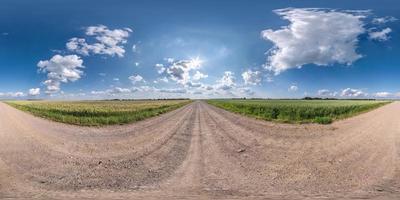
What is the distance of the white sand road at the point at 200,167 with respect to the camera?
10023mm

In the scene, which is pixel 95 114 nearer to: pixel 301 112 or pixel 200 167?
pixel 301 112

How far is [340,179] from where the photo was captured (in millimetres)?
11445

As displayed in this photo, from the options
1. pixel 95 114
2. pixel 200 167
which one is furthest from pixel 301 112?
pixel 200 167

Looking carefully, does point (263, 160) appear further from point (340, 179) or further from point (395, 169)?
point (395, 169)

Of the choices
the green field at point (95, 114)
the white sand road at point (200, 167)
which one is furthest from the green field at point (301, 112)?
the green field at point (95, 114)

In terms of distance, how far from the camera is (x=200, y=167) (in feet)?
42.3

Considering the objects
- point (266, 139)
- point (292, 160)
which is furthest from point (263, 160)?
point (266, 139)

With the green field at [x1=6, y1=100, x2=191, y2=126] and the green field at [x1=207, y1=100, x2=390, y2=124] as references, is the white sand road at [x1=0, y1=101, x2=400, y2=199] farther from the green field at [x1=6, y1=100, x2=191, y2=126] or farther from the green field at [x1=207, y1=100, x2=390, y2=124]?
the green field at [x1=207, y1=100, x2=390, y2=124]

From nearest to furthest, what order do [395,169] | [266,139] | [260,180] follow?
[260,180]
[395,169]
[266,139]

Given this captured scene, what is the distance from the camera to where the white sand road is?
10023 mm

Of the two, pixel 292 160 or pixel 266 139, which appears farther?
pixel 266 139

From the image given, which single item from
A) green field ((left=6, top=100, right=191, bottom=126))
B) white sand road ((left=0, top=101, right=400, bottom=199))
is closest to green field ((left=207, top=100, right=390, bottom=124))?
white sand road ((left=0, top=101, right=400, bottom=199))

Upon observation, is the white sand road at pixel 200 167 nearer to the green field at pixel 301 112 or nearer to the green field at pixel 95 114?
the green field at pixel 95 114

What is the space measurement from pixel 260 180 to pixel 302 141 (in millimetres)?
8728
